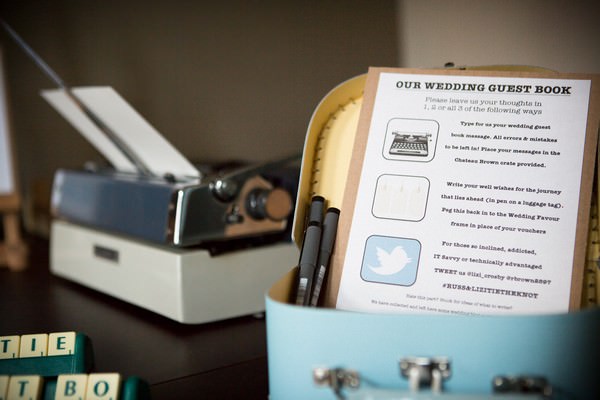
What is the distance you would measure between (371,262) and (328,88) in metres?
0.51

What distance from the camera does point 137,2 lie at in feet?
4.72

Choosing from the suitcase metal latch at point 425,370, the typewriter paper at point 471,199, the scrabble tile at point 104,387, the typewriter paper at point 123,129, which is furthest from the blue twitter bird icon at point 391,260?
the typewriter paper at point 123,129

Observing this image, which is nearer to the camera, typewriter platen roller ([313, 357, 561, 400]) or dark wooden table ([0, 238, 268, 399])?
typewriter platen roller ([313, 357, 561, 400])

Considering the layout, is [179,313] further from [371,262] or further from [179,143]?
[179,143]

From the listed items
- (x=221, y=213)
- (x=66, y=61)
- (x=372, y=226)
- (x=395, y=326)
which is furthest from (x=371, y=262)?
(x=66, y=61)

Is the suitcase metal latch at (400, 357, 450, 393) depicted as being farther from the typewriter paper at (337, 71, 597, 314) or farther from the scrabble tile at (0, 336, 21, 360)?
the scrabble tile at (0, 336, 21, 360)

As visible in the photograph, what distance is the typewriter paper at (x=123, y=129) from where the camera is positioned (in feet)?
3.13

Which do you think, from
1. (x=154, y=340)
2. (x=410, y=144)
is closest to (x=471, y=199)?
(x=410, y=144)

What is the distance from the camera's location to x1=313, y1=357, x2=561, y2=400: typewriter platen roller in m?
0.48

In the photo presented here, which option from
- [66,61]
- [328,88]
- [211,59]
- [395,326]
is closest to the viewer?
[395,326]

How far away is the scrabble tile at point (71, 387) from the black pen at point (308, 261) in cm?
22

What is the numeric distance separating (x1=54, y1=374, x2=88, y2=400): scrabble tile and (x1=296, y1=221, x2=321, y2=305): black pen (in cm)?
22

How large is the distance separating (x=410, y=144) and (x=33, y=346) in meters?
0.43

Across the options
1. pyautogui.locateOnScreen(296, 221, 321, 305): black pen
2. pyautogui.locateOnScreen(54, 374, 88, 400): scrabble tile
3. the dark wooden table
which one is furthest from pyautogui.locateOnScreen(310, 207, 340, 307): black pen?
pyautogui.locateOnScreen(54, 374, 88, 400): scrabble tile
